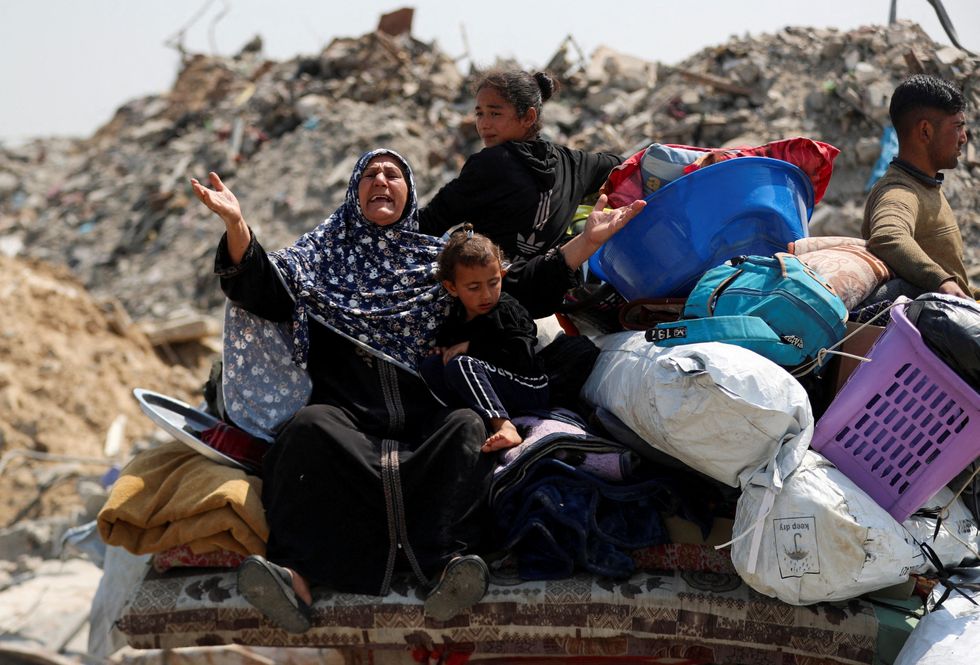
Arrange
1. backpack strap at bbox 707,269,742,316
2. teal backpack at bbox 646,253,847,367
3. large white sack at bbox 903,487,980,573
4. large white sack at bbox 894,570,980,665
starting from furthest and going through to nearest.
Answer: backpack strap at bbox 707,269,742,316
teal backpack at bbox 646,253,847,367
large white sack at bbox 903,487,980,573
large white sack at bbox 894,570,980,665

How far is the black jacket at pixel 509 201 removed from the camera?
11.6 ft

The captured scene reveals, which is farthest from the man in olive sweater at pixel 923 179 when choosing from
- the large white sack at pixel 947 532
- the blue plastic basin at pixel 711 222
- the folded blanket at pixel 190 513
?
the folded blanket at pixel 190 513

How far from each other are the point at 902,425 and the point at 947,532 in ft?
1.11

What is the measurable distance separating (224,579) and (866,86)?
19.0 ft

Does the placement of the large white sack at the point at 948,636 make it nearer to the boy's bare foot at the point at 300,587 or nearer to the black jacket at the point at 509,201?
the boy's bare foot at the point at 300,587

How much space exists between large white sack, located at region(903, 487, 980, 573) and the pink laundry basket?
0.39 feet

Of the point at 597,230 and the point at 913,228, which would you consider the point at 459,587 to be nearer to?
the point at 597,230

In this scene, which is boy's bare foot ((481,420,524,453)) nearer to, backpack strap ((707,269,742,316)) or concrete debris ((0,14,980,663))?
backpack strap ((707,269,742,316))

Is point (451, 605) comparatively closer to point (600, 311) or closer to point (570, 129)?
point (600, 311)

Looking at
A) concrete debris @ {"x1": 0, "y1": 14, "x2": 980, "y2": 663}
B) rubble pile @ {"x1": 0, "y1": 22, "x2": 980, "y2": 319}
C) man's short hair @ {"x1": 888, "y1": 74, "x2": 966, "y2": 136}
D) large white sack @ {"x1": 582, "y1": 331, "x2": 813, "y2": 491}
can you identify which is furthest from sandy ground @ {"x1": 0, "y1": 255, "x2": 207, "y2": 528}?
man's short hair @ {"x1": 888, "y1": 74, "x2": 966, "y2": 136}

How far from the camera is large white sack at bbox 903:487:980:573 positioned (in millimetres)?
2594

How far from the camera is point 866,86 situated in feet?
22.5

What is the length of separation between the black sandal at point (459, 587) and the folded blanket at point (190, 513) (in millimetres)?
572

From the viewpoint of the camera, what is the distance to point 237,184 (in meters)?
11.0
